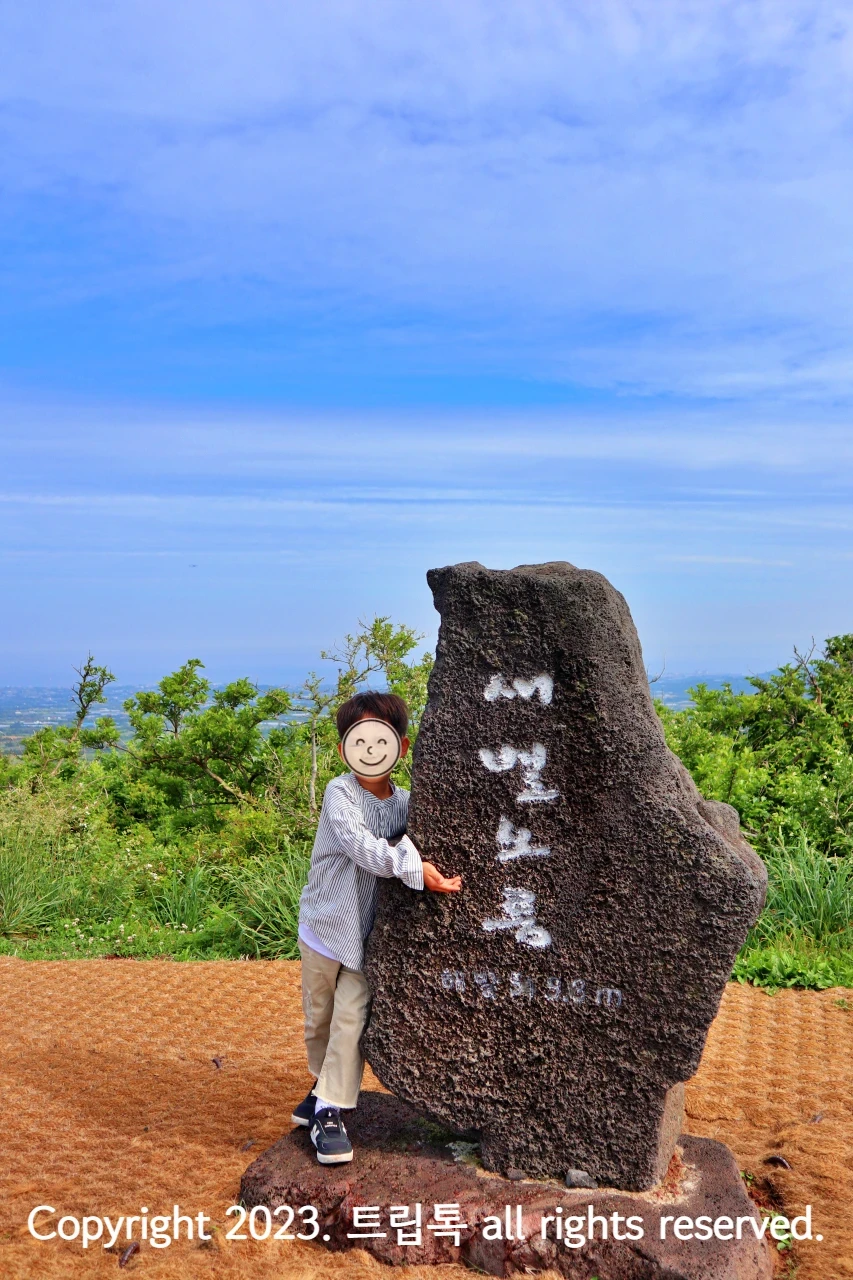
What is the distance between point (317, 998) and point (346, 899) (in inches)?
16.1

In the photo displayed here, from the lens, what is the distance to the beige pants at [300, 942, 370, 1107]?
3.88m

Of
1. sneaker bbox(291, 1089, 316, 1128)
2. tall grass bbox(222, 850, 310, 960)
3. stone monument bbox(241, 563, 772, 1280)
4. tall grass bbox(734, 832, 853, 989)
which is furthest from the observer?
tall grass bbox(222, 850, 310, 960)

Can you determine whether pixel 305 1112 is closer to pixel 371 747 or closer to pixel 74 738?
pixel 371 747

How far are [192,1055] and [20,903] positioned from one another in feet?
11.0

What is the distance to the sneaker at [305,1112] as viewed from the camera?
4109 millimetres

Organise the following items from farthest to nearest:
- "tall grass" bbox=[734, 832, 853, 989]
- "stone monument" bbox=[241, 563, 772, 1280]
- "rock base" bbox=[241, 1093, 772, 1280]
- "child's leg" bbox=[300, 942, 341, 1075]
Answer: "tall grass" bbox=[734, 832, 853, 989] < "child's leg" bbox=[300, 942, 341, 1075] < "stone monument" bbox=[241, 563, 772, 1280] < "rock base" bbox=[241, 1093, 772, 1280]

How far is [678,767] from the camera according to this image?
3.74m

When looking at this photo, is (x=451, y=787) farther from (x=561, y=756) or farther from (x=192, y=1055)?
(x=192, y=1055)

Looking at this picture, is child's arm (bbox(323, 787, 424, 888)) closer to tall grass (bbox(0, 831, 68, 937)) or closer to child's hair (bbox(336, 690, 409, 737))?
child's hair (bbox(336, 690, 409, 737))

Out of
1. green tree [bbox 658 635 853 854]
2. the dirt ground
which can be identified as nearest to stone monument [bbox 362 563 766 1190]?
the dirt ground

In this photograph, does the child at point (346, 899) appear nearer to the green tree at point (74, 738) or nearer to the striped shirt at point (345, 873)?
the striped shirt at point (345, 873)

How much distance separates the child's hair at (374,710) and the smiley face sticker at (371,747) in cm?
2

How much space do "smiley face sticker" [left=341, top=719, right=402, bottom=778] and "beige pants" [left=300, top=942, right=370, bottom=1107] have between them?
681 millimetres

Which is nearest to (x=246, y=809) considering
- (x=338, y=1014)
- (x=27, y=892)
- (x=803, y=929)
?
(x=27, y=892)
